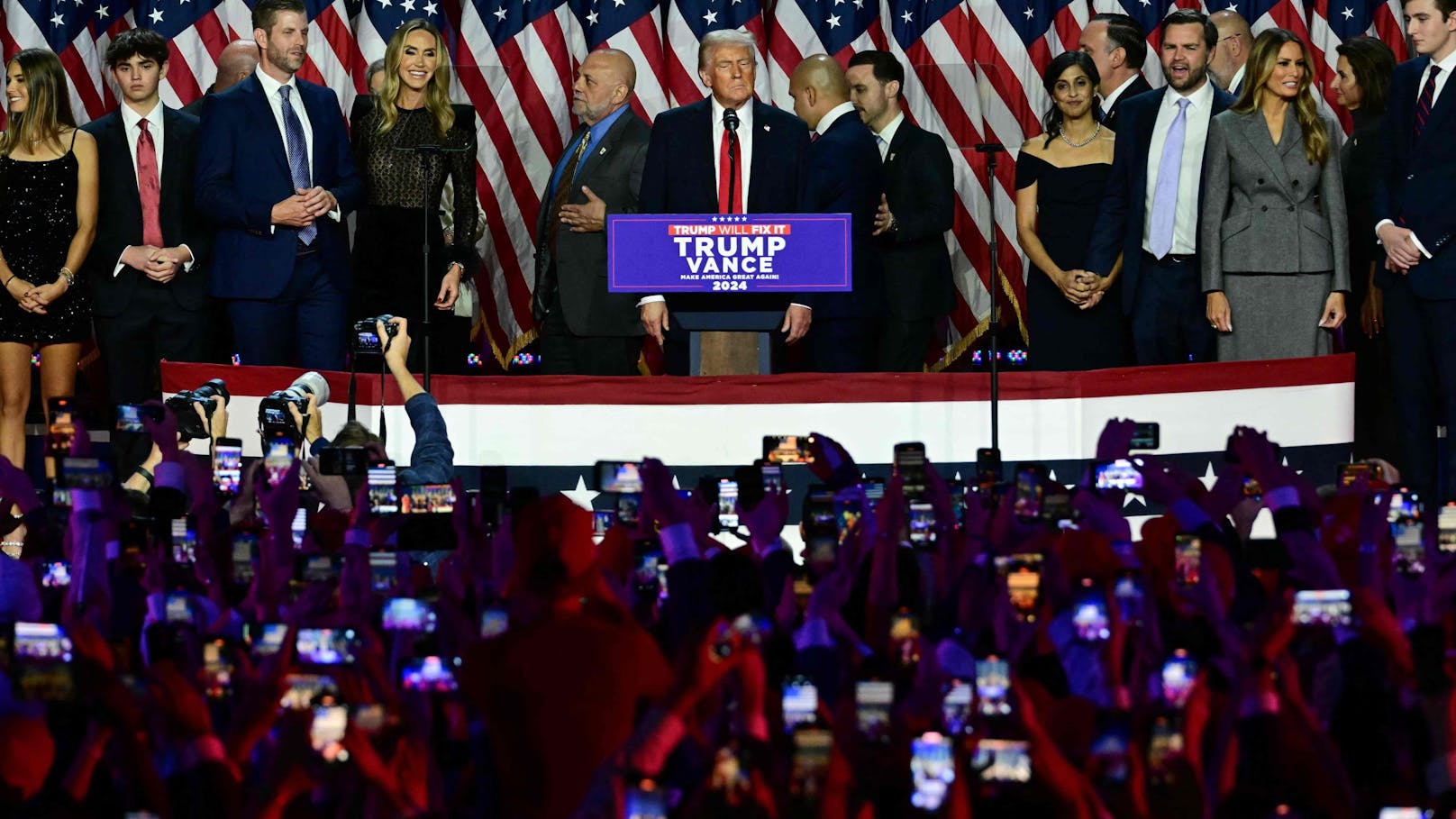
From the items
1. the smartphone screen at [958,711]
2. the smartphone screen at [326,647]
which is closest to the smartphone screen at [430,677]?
the smartphone screen at [326,647]

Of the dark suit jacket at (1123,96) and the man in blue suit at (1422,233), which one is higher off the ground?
the dark suit jacket at (1123,96)

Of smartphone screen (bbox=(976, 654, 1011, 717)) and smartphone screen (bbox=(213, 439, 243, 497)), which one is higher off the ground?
smartphone screen (bbox=(213, 439, 243, 497))

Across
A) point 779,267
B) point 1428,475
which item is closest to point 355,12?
point 779,267

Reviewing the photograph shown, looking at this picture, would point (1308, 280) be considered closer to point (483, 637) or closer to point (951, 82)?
point (951, 82)

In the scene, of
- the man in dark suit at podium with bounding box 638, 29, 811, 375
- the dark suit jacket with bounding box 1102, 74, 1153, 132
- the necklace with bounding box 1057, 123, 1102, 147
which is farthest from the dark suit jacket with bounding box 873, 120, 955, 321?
the man in dark suit at podium with bounding box 638, 29, 811, 375

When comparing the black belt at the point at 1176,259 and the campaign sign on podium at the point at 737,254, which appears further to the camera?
the black belt at the point at 1176,259

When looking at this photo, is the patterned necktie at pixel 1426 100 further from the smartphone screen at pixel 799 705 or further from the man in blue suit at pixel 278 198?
the smartphone screen at pixel 799 705

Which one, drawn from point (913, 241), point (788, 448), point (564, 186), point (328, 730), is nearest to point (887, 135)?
point (913, 241)

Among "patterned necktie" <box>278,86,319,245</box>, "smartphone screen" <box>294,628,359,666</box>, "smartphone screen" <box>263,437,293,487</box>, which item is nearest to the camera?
"smartphone screen" <box>294,628,359,666</box>

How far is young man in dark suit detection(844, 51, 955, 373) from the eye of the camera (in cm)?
732

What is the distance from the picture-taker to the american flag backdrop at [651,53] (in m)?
8.77

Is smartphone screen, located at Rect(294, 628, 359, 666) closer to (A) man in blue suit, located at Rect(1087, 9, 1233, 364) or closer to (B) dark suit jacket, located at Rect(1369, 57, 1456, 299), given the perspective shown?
(B) dark suit jacket, located at Rect(1369, 57, 1456, 299)

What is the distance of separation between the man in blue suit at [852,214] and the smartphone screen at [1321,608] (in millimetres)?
5068

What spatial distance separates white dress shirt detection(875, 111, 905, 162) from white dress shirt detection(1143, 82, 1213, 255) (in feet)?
3.77
